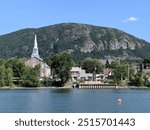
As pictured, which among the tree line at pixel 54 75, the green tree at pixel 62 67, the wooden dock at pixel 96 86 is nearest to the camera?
the tree line at pixel 54 75

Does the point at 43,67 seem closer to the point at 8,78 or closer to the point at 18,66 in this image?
the point at 18,66

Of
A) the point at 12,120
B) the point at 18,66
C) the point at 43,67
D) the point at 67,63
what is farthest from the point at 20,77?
the point at 12,120

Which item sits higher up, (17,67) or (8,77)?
(17,67)

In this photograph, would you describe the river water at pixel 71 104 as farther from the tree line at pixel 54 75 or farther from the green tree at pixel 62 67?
the green tree at pixel 62 67

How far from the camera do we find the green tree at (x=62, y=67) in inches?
5571

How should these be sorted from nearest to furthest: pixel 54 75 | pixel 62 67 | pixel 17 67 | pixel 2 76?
pixel 2 76 → pixel 62 67 → pixel 17 67 → pixel 54 75

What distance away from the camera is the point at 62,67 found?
470 ft

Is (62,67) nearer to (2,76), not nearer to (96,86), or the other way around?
(96,86)

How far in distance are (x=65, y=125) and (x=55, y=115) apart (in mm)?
740

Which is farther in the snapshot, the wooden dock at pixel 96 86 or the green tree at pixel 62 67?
the wooden dock at pixel 96 86

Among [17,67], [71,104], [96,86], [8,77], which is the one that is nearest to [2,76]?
[8,77]

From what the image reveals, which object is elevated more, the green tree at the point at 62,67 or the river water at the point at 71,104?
the green tree at the point at 62,67

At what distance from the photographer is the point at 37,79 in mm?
137125

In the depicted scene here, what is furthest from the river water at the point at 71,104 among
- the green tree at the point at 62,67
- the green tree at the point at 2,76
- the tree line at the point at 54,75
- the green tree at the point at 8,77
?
the green tree at the point at 62,67
